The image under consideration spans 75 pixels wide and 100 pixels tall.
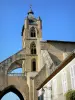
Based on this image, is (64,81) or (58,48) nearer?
(64,81)

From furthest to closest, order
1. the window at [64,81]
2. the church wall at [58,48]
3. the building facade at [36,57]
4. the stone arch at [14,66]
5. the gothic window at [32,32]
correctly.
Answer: the gothic window at [32,32] < the stone arch at [14,66] < the church wall at [58,48] < the building facade at [36,57] < the window at [64,81]

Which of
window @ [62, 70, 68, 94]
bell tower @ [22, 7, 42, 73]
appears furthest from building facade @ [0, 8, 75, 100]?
window @ [62, 70, 68, 94]

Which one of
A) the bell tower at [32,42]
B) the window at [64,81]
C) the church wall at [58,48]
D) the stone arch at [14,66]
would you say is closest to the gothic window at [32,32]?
the bell tower at [32,42]

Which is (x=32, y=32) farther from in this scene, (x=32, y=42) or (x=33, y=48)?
(x=33, y=48)

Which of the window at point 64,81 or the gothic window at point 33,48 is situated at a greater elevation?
the gothic window at point 33,48

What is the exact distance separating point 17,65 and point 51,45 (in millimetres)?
8108

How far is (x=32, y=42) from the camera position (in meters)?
35.3

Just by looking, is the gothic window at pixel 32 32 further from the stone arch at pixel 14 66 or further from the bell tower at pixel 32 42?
the stone arch at pixel 14 66

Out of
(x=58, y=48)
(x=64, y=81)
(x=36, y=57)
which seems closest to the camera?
(x=64, y=81)

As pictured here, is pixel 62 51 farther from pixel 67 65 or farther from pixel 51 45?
pixel 67 65

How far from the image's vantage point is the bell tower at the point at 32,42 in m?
32.9

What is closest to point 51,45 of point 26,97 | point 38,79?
point 38,79

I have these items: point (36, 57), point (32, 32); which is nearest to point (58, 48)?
point (36, 57)

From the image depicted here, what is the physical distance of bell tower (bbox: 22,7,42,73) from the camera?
32.9 meters
